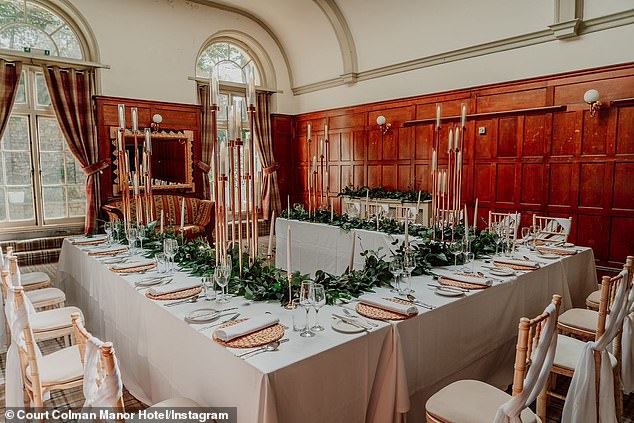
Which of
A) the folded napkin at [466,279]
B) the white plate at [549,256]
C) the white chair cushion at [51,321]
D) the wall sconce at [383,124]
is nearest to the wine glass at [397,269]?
the folded napkin at [466,279]

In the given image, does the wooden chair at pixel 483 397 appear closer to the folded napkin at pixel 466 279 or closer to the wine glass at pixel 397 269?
the wine glass at pixel 397 269

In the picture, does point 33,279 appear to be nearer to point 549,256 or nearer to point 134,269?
point 134,269

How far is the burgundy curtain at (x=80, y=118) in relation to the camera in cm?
671

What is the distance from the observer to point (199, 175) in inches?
332

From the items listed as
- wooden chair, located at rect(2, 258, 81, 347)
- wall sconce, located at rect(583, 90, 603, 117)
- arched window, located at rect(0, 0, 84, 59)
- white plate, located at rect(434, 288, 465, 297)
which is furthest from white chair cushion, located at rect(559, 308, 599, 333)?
arched window, located at rect(0, 0, 84, 59)

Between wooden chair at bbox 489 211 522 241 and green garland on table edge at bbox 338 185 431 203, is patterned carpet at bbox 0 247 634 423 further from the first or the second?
green garland on table edge at bbox 338 185 431 203

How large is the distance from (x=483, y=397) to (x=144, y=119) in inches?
294

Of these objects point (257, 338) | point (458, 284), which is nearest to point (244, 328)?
point (257, 338)

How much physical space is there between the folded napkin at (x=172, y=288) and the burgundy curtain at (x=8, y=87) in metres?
5.70

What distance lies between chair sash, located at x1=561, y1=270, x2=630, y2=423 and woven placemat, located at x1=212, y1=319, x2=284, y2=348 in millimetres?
1506

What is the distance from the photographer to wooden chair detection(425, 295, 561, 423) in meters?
1.52

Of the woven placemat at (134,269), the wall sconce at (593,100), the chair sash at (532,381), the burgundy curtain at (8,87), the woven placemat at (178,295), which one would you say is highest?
the burgundy curtain at (8,87)

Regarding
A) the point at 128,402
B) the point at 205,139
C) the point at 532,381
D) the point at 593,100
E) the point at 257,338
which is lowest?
the point at 128,402

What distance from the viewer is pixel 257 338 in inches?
68.9
